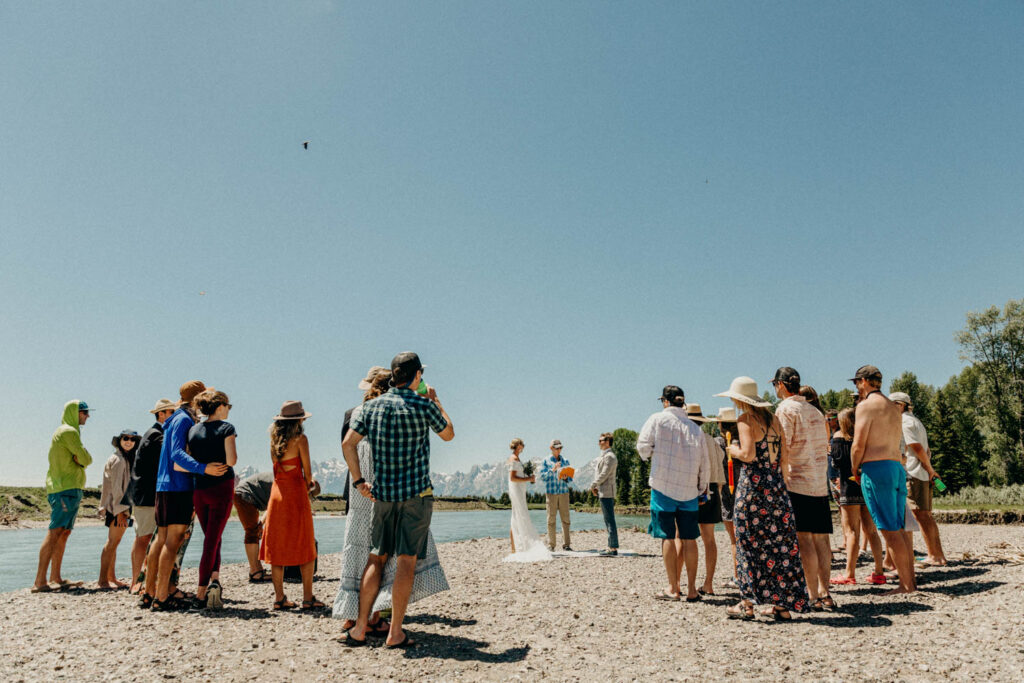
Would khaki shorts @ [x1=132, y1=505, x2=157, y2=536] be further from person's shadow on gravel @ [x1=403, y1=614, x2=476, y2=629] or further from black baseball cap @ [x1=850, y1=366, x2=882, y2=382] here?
black baseball cap @ [x1=850, y1=366, x2=882, y2=382]

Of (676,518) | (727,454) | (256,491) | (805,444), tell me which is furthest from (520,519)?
(805,444)

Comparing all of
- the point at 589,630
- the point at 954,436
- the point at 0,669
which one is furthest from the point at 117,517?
the point at 954,436

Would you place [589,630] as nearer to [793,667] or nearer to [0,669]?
[793,667]

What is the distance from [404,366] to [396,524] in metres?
1.35

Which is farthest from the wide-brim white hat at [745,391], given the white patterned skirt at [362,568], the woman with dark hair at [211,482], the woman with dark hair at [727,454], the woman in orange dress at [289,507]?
the woman with dark hair at [211,482]

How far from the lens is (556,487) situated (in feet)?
40.3

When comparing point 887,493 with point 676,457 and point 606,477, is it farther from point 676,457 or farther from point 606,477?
point 606,477

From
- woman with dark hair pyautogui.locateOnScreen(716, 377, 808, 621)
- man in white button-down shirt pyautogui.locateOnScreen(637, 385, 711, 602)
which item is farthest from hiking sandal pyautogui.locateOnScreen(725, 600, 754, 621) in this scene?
man in white button-down shirt pyautogui.locateOnScreen(637, 385, 711, 602)

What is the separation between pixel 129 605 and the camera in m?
6.63

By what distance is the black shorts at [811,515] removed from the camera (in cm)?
598

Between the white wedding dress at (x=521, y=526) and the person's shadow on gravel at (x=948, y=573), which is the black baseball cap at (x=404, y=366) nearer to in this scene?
the white wedding dress at (x=521, y=526)

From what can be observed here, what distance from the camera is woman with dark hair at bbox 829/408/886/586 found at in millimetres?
7262

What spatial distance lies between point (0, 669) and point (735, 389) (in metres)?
6.91

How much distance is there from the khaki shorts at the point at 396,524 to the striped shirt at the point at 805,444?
3905mm
